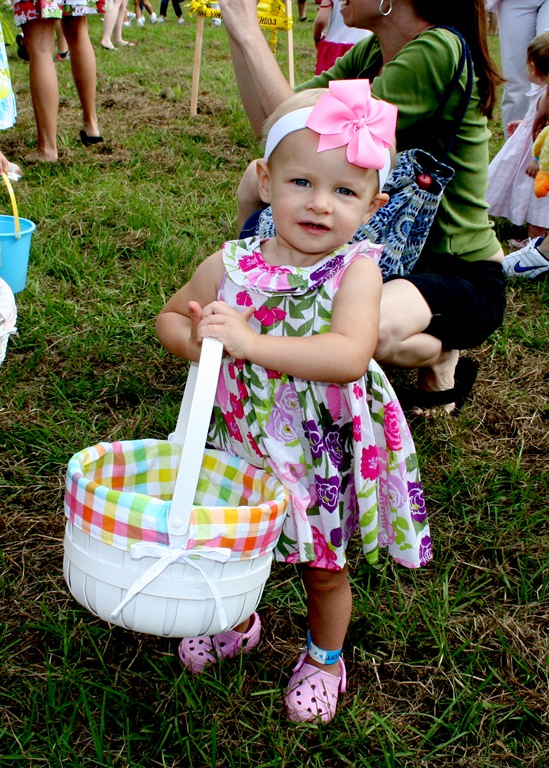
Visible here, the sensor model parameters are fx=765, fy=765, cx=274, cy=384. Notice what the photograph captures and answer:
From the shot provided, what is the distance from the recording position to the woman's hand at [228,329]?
45.4 inches

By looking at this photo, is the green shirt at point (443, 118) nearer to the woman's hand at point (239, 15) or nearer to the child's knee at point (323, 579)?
the woman's hand at point (239, 15)

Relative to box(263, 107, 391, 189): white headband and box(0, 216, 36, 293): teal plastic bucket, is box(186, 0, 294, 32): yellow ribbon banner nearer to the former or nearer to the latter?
box(0, 216, 36, 293): teal plastic bucket

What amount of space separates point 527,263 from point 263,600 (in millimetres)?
2307

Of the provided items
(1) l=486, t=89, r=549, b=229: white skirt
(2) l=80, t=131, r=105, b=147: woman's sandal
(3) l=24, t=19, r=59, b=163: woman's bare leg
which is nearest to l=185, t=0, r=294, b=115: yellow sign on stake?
(2) l=80, t=131, r=105, b=147: woman's sandal

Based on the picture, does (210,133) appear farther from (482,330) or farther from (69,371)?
(482,330)

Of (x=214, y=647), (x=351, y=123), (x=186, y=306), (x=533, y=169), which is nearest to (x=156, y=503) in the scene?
(x=186, y=306)

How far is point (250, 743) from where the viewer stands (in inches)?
55.1

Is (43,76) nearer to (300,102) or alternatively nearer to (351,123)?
(300,102)

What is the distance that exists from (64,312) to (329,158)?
1734 millimetres

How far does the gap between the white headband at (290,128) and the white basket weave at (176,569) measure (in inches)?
16.0

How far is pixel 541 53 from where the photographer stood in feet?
12.1

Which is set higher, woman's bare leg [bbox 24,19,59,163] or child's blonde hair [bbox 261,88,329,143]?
child's blonde hair [bbox 261,88,329,143]

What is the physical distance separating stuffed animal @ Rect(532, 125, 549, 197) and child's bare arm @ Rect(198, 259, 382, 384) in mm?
2637

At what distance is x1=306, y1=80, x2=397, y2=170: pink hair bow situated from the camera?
4.02 feet
